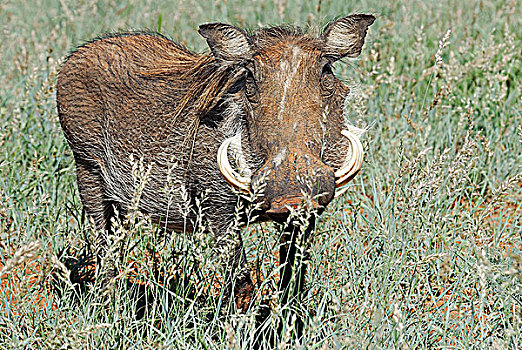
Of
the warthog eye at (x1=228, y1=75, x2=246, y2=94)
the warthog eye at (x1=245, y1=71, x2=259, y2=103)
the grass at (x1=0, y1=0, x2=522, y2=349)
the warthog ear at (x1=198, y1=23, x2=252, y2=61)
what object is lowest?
the grass at (x1=0, y1=0, x2=522, y2=349)

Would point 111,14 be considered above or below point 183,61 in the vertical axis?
below

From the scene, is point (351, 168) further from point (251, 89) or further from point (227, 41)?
point (227, 41)

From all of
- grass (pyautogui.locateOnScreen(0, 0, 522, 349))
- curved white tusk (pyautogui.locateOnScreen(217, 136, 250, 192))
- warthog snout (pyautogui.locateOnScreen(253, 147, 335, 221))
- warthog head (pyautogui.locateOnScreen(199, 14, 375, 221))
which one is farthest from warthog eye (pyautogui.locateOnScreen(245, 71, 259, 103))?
grass (pyautogui.locateOnScreen(0, 0, 522, 349))

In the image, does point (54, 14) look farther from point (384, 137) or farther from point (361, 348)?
point (361, 348)

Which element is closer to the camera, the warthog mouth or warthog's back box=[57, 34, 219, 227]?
the warthog mouth

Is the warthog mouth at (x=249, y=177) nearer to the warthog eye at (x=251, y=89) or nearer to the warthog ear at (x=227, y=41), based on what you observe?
the warthog eye at (x=251, y=89)

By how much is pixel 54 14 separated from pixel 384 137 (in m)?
3.88

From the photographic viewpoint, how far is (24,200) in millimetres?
4055

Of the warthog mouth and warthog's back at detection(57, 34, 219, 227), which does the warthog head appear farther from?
warthog's back at detection(57, 34, 219, 227)

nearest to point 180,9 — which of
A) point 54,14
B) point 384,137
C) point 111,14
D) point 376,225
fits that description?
point 111,14

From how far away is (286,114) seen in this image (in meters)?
2.55

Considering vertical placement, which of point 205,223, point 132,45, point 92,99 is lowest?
point 205,223

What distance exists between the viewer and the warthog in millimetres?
2502

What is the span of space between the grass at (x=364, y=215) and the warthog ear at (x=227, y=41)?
44 centimetres
